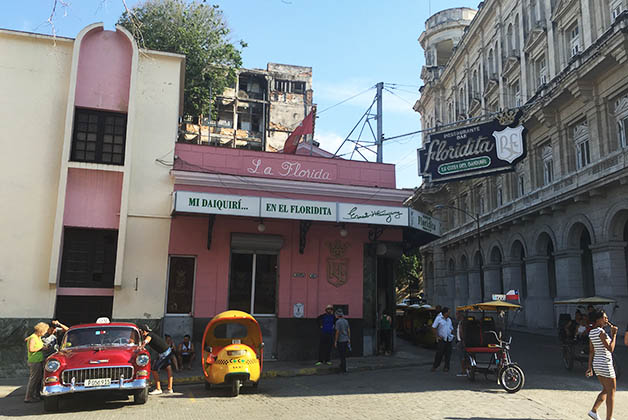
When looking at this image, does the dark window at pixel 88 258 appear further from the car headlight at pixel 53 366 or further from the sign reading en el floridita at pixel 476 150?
the sign reading en el floridita at pixel 476 150

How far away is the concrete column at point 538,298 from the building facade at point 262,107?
30280 millimetres

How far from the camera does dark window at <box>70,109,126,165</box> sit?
51.0 feet

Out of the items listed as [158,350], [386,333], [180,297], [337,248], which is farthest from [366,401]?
[386,333]

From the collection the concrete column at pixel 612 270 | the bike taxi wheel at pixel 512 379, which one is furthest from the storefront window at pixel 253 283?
the concrete column at pixel 612 270

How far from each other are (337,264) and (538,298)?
2043 cm

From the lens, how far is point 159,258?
15.2m

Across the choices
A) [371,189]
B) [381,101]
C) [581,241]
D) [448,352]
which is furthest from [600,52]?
[448,352]

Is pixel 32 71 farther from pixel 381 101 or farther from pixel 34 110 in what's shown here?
pixel 381 101

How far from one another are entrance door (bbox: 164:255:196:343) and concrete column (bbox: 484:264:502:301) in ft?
101

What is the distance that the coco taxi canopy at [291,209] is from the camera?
14219 millimetres

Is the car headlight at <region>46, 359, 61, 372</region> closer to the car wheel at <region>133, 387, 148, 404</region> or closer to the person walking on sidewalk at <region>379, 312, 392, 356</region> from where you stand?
the car wheel at <region>133, 387, 148, 404</region>

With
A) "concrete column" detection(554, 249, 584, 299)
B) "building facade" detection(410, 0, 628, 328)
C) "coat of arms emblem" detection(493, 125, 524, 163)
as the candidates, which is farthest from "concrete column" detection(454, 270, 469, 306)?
"coat of arms emblem" detection(493, 125, 524, 163)

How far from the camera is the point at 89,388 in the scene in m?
9.33

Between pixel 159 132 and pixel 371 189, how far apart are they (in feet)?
23.1
